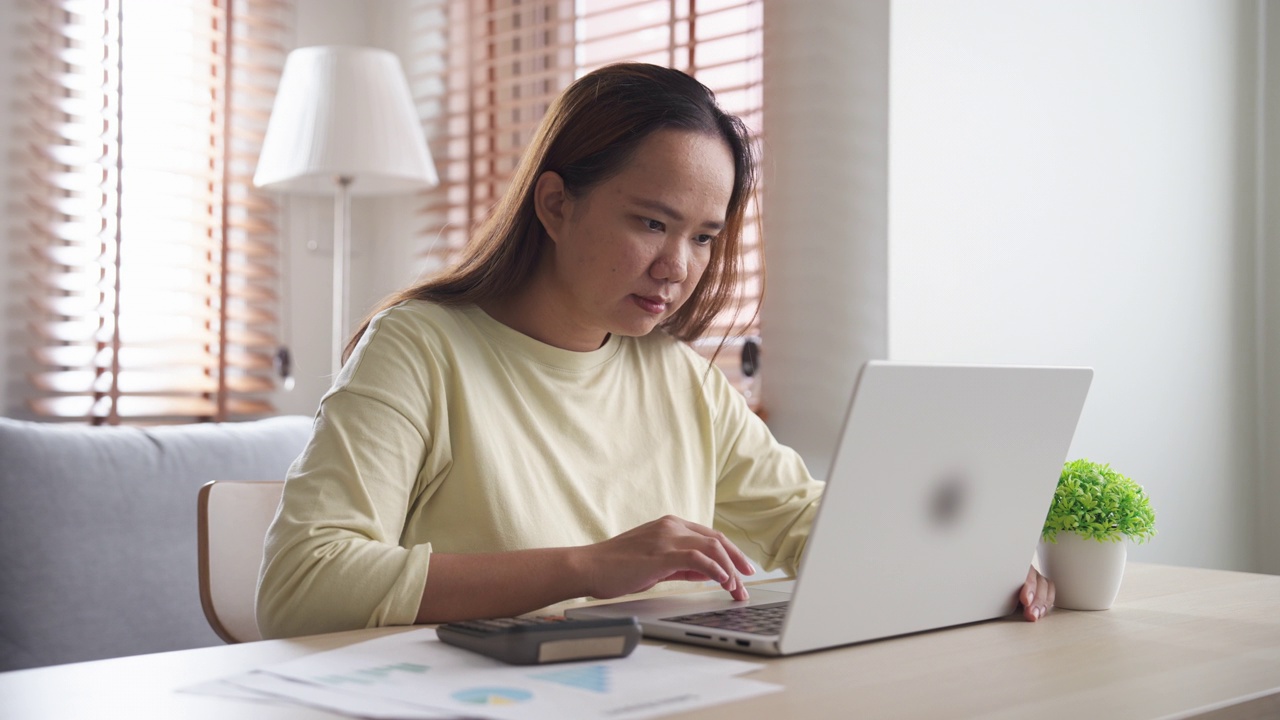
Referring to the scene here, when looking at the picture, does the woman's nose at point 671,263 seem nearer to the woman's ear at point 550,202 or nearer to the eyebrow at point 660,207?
the eyebrow at point 660,207

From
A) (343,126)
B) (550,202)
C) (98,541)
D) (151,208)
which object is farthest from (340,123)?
(550,202)

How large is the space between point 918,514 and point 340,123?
201 centimetres

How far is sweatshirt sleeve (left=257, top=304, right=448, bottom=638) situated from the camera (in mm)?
1007

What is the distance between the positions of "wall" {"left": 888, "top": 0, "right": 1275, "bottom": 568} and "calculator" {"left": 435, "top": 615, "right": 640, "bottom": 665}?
→ 1.35 metres

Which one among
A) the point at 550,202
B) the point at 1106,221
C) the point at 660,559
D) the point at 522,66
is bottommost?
the point at 660,559

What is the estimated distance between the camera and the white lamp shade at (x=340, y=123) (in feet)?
8.58

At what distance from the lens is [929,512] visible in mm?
903

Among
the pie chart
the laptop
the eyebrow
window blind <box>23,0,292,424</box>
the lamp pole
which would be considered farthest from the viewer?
the lamp pole

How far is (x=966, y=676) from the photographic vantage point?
809 mm

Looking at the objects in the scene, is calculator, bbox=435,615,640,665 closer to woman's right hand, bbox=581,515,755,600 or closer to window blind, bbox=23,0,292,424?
woman's right hand, bbox=581,515,755,600

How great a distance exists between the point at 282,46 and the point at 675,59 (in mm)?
1065

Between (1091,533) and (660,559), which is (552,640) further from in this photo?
(1091,533)

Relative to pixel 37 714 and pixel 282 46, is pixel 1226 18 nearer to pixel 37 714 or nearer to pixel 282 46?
pixel 282 46

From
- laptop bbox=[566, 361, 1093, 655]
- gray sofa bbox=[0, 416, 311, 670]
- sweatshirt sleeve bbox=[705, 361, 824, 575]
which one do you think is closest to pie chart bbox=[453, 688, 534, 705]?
laptop bbox=[566, 361, 1093, 655]
